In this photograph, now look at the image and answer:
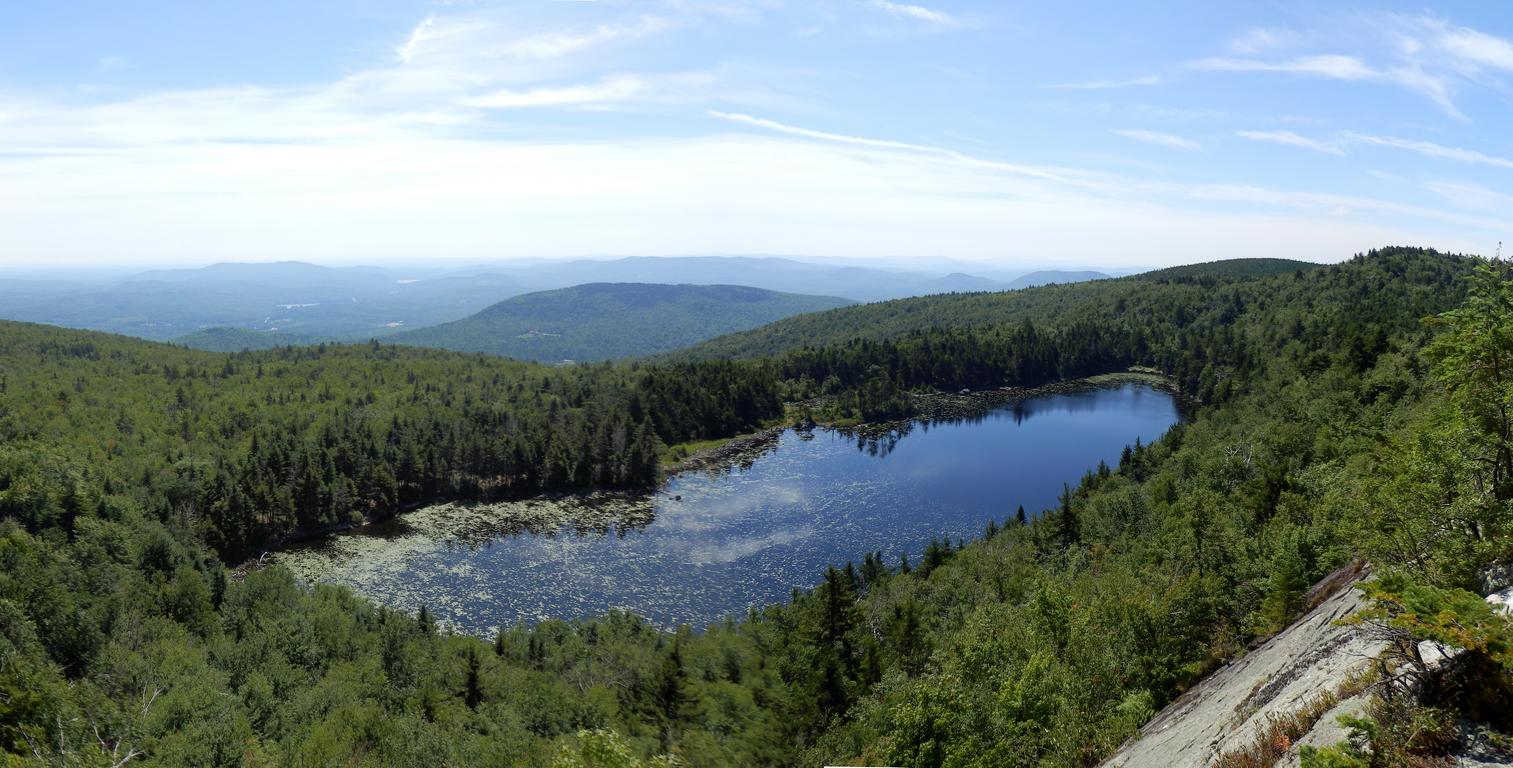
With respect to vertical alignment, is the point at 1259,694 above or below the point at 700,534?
above

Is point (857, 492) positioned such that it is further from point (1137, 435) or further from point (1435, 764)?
point (1435, 764)

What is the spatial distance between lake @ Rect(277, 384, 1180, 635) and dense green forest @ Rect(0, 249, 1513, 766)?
10.1 meters

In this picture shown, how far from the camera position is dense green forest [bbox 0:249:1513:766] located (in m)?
27.4

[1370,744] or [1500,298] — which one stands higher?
[1500,298]

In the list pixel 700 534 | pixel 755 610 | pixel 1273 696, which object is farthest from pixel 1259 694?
pixel 700 534

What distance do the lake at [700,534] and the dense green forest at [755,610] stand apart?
33.1ft

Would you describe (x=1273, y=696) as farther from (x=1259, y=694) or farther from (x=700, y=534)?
(x=700, y=534)

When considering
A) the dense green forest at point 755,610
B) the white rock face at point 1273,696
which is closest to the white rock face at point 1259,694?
the white rock face at point 1273,696

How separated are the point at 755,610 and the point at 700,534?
3041cm

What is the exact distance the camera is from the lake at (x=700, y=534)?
93.4m

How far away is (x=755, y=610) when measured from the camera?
282 ft

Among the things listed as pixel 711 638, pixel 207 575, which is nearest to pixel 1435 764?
pixel 711 638

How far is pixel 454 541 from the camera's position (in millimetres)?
115000

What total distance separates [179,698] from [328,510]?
7808 cm
